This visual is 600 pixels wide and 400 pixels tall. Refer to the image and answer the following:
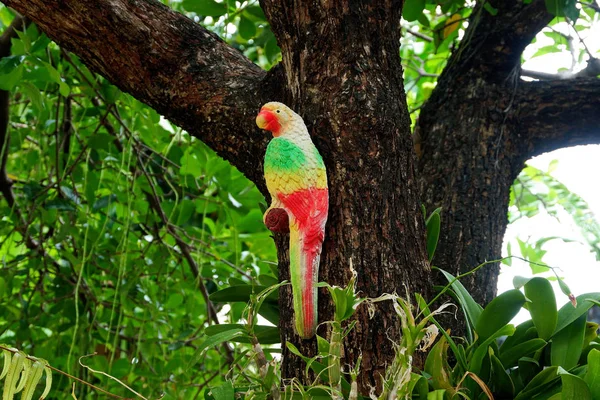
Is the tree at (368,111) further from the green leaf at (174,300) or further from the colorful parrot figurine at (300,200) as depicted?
the green leaf at (174,300)

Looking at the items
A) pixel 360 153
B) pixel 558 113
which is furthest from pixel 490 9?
pixel 360 153

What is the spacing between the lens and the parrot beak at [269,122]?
2.77 ft

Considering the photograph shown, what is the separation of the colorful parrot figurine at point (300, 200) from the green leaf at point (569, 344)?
30 centimetres

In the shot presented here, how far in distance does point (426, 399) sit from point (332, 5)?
20.0 inches

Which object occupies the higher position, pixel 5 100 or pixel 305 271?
pixel 5 100

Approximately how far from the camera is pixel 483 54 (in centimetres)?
126

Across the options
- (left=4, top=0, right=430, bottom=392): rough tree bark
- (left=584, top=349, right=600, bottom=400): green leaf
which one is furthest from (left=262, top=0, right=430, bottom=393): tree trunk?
(left=584, top=349, right=600, bottom=400): green leaf

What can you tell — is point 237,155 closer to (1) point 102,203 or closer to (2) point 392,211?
(2) point 392,211

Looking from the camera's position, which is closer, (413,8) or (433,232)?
(433,232)

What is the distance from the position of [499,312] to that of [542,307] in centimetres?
6

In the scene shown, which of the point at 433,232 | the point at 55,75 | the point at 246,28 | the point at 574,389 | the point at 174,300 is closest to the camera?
the point at 574,389

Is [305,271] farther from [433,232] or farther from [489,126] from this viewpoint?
[489,126]

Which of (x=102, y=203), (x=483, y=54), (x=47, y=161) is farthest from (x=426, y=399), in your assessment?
(x=47, y=161)

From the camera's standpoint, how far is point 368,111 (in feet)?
2.79
